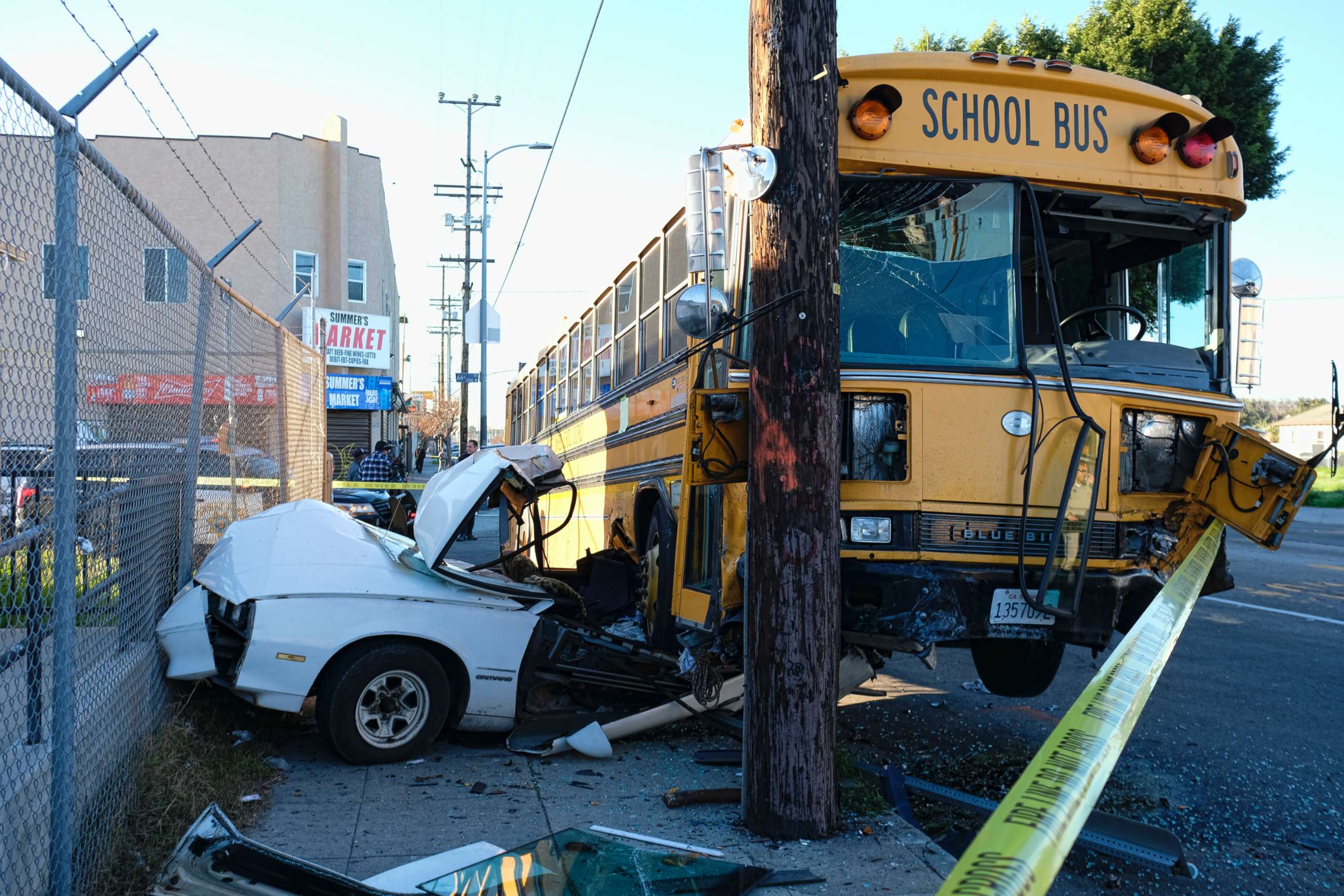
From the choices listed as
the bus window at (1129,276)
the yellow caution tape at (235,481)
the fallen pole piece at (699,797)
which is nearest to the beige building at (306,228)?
the yellow caution tape at (235,481)

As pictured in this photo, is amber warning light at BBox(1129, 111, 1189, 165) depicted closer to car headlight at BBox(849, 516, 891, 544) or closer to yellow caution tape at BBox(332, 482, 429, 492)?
car headlight at BBox(849, 516, 891, 544)

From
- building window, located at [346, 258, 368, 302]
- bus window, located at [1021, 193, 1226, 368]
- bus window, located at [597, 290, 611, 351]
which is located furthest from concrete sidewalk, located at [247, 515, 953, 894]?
building window, located at [346, 258, 368, 302]

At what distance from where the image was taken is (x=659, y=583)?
6605 millimetres

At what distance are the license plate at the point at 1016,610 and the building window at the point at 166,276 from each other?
4052mm

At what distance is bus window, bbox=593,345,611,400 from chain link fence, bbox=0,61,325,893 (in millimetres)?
3515

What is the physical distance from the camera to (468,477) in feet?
21.0

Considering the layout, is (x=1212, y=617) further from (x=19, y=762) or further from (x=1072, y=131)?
(x=19, y=762)

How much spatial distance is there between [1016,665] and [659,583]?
2240 millimetres

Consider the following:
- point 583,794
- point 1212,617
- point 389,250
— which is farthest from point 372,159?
point 583,794

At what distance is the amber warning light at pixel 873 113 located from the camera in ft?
17.4

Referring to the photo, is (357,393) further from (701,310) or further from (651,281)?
(701,310)

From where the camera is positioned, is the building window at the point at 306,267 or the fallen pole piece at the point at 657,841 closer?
the fallen pole piece at the point at 657,841

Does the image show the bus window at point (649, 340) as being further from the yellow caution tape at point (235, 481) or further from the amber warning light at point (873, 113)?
the amber warning light at point (873, 113)

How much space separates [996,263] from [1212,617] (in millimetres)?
6065
